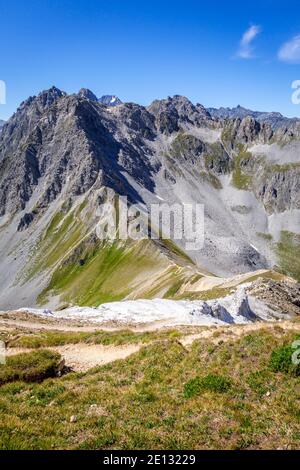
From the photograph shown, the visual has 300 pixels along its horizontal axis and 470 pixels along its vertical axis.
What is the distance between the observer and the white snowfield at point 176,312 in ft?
175

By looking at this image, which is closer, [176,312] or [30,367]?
[30,367]

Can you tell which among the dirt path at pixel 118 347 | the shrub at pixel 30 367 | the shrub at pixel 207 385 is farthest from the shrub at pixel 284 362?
the shrub at pixel 30 367

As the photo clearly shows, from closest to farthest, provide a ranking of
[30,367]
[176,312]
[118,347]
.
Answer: [30,367] < [118,347] < [176,312]

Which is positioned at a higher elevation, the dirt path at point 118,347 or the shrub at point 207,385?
the shrub at point 207,385

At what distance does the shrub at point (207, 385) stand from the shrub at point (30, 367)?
927cm

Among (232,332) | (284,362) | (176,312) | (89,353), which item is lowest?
(176,312)

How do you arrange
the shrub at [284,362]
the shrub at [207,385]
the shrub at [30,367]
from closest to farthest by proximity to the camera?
the shrub at [207,385] < the shrub at [284,362] < the shrub at [30,367]

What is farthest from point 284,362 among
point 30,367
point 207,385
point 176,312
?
point 176,312

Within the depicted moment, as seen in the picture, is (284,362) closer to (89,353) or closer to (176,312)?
(89,353)

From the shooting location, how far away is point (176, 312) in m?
56.8

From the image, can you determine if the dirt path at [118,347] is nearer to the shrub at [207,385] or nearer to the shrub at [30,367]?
the shrub at [30,367]

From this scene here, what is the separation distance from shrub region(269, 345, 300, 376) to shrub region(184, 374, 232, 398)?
2.65 m

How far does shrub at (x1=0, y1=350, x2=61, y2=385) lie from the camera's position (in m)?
23.7

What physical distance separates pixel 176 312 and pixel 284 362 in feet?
120
